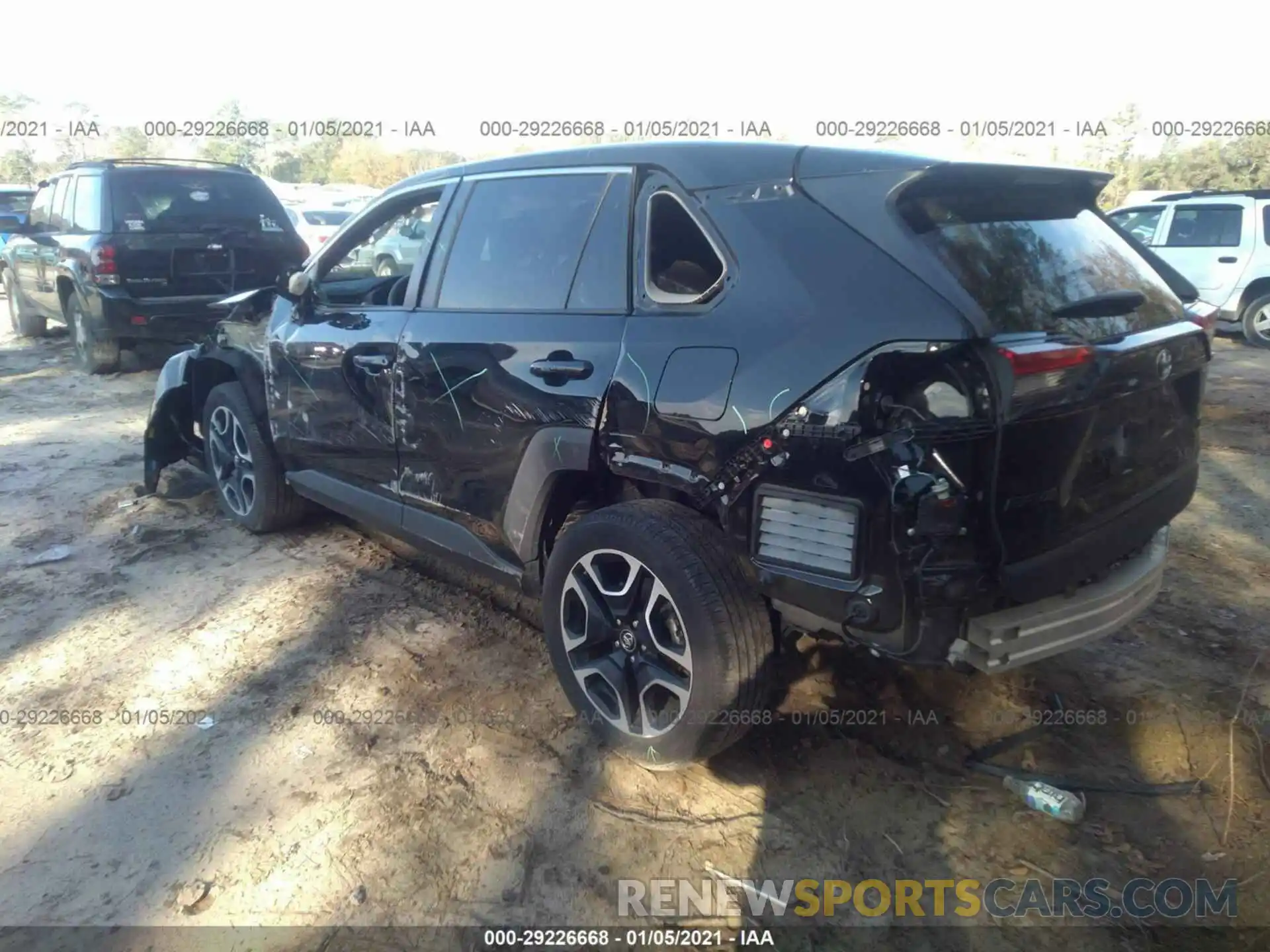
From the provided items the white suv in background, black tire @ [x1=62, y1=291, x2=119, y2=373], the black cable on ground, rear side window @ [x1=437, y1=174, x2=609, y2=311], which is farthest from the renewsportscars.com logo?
the white suv in background

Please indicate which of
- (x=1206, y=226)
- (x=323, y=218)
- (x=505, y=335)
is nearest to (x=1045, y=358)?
(x=505, y=335)

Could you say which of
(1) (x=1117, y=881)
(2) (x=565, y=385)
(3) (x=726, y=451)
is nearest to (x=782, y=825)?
(1) (x=1117, y=881)

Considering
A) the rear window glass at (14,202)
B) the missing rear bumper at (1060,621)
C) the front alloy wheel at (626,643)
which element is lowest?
the front alloy wheel at (626,643)

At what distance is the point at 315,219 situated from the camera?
56.7ft

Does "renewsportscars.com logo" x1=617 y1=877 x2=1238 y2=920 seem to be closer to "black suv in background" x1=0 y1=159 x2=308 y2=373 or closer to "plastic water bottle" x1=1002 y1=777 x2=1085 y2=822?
"plastic water bottle" x1=1002 y1=777 x2=1085 y2=822

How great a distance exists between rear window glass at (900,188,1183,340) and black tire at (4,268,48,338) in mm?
11818

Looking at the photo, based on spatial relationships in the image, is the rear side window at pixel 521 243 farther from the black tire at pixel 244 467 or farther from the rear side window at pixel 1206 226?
the rear side window at pixel 1206 226

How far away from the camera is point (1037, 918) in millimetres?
2369

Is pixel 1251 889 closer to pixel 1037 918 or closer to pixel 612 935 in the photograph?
pixel 1037 918

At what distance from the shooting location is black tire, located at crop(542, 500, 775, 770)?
2598 millimetres

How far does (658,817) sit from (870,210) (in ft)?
6.05

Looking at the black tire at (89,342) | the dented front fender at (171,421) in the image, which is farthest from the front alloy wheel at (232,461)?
the black tire at (89,342)

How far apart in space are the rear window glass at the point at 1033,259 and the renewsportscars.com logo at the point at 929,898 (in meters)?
1.47

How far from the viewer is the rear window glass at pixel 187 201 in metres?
8.55
